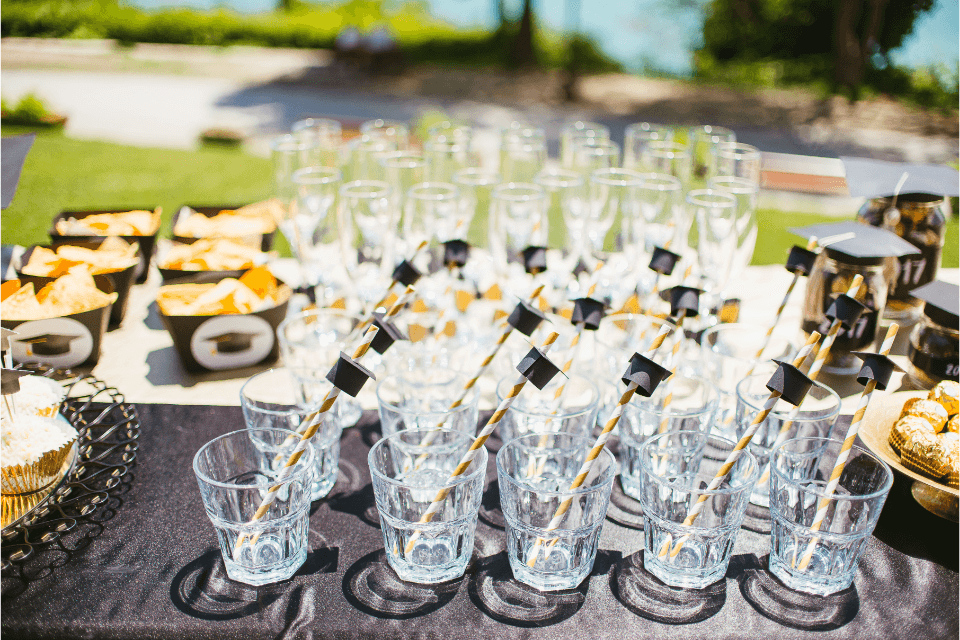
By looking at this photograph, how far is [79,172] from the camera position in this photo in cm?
674

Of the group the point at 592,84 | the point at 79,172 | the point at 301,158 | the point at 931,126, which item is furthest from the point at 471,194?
the point at 592,84

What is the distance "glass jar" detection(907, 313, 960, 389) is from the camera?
1.94m

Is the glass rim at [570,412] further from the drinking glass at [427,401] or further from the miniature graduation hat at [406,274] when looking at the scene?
the miniature graduation hat at [406,274]

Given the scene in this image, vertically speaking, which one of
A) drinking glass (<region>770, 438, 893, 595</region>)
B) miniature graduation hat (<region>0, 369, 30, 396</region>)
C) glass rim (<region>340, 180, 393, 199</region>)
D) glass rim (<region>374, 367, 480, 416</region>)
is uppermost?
glass rim (<region>340, 180, 393, 199</region>)

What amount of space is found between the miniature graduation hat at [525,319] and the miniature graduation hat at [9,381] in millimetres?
947

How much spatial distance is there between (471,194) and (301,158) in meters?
0.60

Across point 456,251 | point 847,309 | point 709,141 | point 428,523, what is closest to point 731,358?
point 847,309

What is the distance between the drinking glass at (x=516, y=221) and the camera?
2.20 m

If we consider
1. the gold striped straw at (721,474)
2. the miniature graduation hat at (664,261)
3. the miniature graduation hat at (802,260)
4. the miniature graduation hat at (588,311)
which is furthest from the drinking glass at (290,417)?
the miniature graduation hat at (802,260)

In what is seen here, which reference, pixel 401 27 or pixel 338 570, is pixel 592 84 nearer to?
pixel 401 27

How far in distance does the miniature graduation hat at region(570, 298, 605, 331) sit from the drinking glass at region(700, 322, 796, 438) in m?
0.30

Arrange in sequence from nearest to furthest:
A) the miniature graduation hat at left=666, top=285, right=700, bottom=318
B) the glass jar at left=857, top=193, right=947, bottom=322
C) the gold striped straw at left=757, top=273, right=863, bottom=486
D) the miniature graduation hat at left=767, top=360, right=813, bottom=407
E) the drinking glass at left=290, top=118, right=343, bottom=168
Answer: the miniature graduation hat at left=767, top=360, right=813, bottom=407 < the gold striped straw at left=757, top=273, right=863, bottom=486 < the miniature graduation hat at left=666, top=285, right=700, bottom=318 < the glass jar at left=857, top=193, right=947, bottom=322 < the drinking glass at left=290, top=118, right=343, bottom=168

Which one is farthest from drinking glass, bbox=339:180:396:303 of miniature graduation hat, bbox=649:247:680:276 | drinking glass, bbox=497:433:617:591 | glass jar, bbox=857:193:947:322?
glass jar, bbox=857:193:947:322

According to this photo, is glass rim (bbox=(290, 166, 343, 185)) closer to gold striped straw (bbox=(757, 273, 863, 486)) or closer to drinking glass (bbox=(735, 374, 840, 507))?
drinking glass (bbox=(735, 374, 840, 507))
